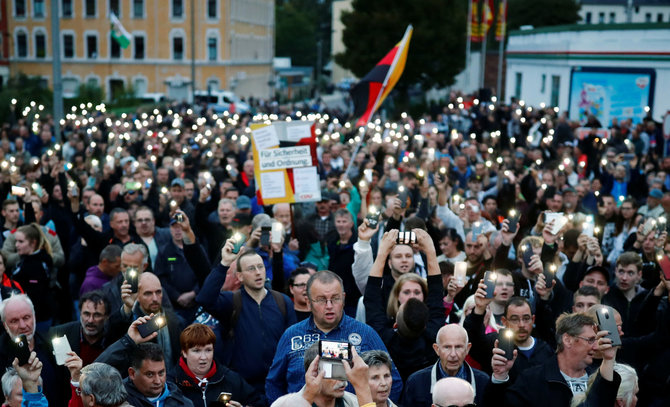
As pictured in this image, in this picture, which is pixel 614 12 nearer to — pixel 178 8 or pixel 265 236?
pixel 178 8

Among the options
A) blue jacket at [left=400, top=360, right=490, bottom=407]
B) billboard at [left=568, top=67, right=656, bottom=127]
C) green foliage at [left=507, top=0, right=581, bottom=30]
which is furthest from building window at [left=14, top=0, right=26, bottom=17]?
blue jacket at [left=400, top=360, right=490, bottom=407]

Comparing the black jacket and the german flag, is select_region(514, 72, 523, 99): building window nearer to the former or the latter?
the german flag

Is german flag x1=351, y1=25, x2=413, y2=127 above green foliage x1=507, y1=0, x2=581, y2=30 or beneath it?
beneath

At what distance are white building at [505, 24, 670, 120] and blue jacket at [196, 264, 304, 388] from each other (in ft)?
73.3

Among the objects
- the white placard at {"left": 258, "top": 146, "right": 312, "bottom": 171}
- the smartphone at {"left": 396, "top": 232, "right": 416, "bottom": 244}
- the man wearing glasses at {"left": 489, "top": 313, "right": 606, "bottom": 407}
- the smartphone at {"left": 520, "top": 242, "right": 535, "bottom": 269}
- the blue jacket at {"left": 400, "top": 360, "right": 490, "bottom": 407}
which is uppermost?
the white placard at {"left": 258, "top": 146, "right": 312, "bottom": 171}

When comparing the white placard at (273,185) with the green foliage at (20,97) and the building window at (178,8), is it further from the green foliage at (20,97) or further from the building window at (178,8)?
the building window at (178,8)

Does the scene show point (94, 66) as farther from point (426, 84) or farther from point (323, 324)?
point (323, 324)

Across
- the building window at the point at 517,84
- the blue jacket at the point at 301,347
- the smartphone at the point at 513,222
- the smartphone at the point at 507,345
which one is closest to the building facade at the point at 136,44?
the building window at the point at 517,84

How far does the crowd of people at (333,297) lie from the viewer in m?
5.17

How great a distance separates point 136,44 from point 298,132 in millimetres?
56892

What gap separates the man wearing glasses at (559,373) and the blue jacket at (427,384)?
217mm

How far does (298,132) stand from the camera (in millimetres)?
10297

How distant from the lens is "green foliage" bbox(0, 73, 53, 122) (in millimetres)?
30625

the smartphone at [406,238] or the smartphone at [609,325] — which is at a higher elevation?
the smartphone at [406,238]
